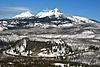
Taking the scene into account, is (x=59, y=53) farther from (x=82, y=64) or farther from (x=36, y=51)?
(x=82, y=64)

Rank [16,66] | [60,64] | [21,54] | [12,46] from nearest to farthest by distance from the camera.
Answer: [16,66] → [60,64] → [21,54] → [12,46]

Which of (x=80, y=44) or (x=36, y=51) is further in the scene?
(x=80, y=44)

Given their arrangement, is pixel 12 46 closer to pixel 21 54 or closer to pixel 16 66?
pixel 21 54

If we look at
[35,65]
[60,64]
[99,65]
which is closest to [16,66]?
[35,65]

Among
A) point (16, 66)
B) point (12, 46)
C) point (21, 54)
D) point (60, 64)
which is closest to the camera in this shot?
point (16, 66)

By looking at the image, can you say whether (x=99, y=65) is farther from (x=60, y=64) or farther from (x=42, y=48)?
(x=42, y=48)

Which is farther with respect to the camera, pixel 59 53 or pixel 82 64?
pixel 59 53

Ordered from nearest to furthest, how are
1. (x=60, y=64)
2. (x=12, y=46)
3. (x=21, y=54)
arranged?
(x=60, y=64)
(x=21, y=54)
(x=12, y=46)

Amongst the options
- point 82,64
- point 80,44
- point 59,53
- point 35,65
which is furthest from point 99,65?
point 80,44

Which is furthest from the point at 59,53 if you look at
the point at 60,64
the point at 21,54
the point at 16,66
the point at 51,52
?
the point at 16,66
